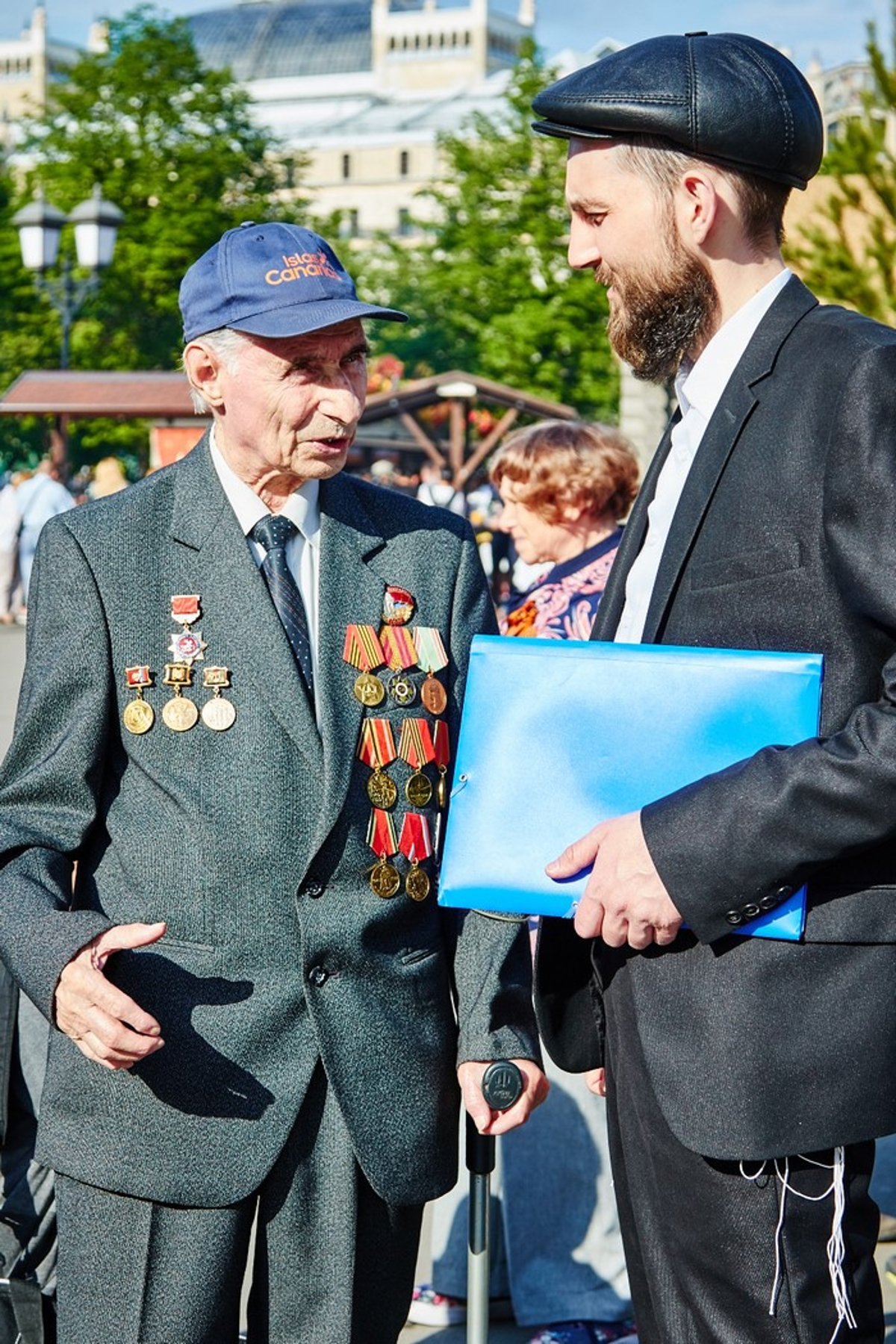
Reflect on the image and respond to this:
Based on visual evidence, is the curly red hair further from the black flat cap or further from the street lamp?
the street lamp

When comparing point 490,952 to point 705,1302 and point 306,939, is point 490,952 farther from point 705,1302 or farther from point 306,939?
point 705,1302

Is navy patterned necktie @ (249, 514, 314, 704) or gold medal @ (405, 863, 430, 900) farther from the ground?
navy patterned necktie @ (249, 514, 314, 704)

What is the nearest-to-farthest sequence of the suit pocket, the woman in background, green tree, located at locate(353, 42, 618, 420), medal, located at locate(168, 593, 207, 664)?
the suit pocket
medal, located at locate(168, 593, 207, 664)
the woman in background
green tree, located at locate(353, 42, 618, 420)

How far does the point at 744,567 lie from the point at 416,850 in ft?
2.61

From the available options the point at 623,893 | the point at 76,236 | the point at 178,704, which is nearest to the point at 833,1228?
the point at 623,893

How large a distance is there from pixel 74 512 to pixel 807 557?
46.9 inches

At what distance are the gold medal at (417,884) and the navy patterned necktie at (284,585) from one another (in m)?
0.32

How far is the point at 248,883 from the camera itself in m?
2.60

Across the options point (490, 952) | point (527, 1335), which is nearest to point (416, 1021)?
point (490, 952)

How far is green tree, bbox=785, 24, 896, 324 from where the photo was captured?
421 inches

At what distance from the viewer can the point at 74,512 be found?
2736mm

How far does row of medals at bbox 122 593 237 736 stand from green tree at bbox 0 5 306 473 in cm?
4102

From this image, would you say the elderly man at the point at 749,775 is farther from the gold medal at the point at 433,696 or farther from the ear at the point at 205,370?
the ear at the point at 205,370

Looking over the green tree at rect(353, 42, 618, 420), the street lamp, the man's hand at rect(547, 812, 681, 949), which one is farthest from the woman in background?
the green tree at rect(353, 42, 618, 420)
